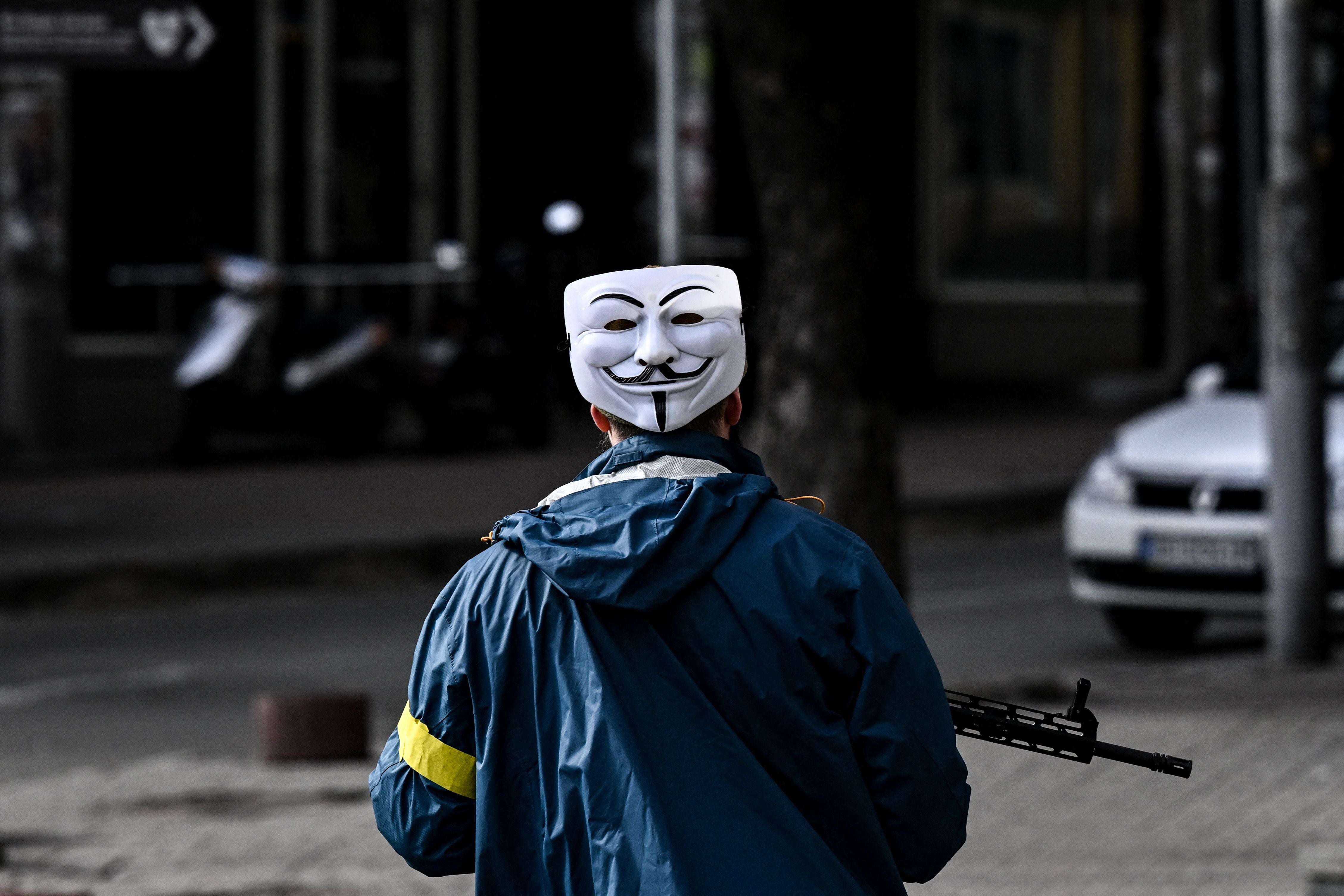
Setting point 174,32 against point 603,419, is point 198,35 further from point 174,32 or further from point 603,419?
point 603,419

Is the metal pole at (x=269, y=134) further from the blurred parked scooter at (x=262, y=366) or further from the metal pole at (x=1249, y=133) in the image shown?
the metal pole at (x=1249, y=133)

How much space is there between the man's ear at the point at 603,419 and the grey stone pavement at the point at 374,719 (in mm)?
2924

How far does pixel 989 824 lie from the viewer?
634 centimetres

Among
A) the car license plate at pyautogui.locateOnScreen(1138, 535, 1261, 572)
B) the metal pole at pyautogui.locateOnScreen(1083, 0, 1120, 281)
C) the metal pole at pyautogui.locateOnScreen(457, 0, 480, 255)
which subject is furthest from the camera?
the metal pole at pyautogui.locateOnScreen(1083, 0, 1120, 281)

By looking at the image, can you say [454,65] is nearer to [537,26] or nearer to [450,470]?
[537,26]

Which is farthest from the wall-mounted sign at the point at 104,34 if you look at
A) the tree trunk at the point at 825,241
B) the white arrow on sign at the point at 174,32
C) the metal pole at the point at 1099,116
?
the metal pole at the point at 1099,116

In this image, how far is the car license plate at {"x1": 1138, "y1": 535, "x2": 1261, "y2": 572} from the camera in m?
9.34

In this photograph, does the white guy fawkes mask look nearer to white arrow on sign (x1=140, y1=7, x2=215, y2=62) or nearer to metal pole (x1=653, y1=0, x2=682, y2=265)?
metal pole (x1=653, y1=0, x2=682, y2=265)

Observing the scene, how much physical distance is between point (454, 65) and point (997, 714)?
16239 mm

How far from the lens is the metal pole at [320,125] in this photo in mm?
17922

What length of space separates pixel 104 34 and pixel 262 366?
21.4 ft

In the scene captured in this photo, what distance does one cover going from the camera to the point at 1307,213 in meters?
8.91

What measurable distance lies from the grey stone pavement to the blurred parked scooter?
0.60m

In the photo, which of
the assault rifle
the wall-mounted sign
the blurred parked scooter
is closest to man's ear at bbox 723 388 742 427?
the assault rifle
